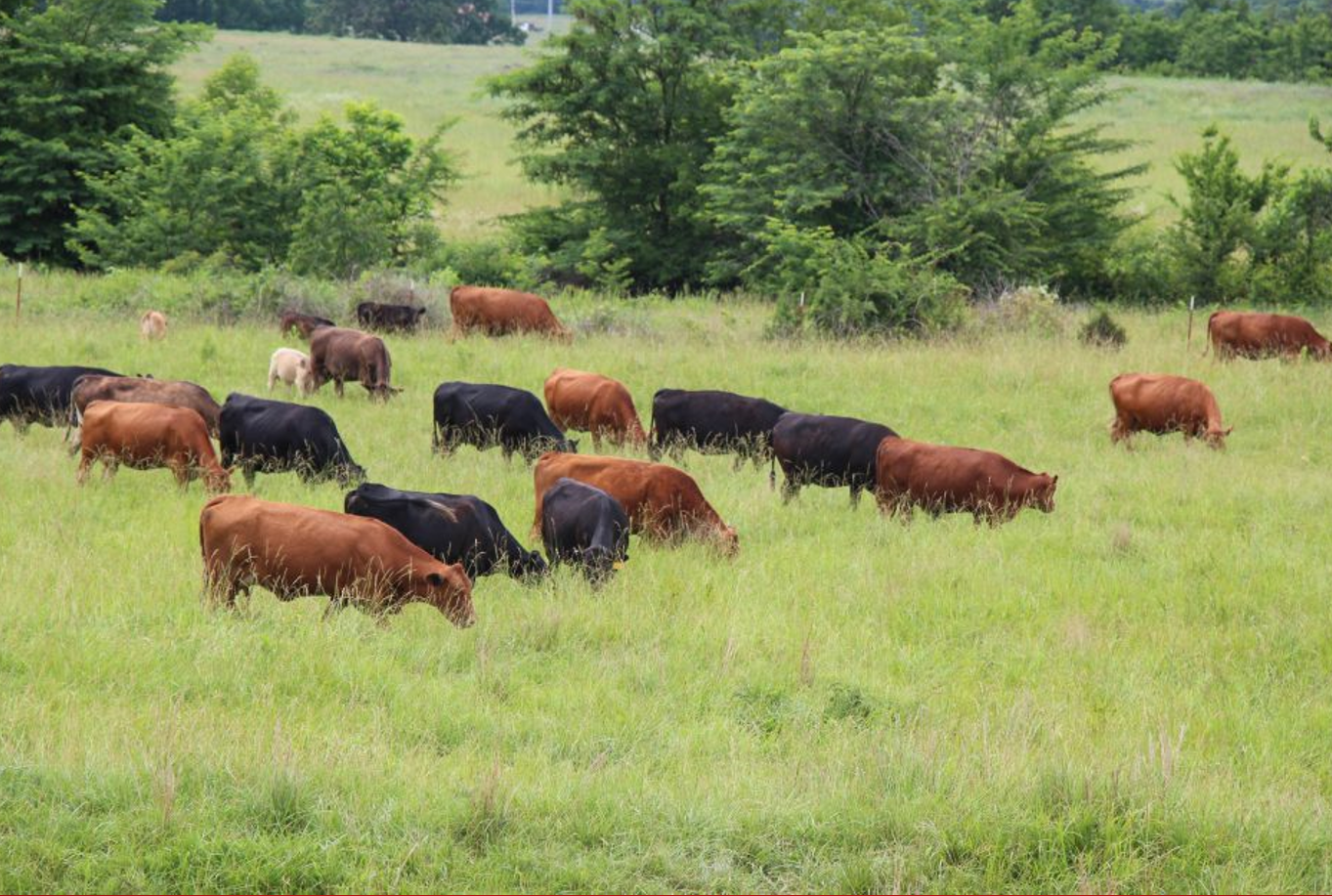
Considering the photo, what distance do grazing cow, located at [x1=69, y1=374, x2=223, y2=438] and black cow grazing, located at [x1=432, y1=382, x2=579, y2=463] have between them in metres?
2.26

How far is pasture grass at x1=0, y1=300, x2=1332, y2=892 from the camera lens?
6102mm

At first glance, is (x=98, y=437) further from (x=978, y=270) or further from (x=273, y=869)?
(x=978, y=270)

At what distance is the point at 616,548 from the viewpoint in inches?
432

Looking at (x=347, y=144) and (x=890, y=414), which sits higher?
(x=347, y=144)

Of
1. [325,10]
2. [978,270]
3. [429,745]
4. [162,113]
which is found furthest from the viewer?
[325,10]

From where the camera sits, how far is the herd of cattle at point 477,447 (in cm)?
941

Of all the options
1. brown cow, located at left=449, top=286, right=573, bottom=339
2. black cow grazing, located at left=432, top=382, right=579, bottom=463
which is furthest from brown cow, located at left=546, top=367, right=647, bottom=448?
brown cow, located at left=449, top=286, right=573, bottom=339

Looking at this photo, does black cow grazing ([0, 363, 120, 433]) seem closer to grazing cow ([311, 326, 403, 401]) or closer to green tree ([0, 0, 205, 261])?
grazing cow ([311, 326, 403, 401])

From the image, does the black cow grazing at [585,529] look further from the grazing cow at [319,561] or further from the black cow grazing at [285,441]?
the black cow grazing at [285,441]

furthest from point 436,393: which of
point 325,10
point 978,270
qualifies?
point 325,10

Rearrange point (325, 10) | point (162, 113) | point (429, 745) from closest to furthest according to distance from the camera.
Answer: point (429, 745) < point (162, 113) < point (325, 10)

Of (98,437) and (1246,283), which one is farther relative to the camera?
(1246,283)

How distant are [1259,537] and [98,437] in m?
9.99

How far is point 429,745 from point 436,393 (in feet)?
28.5
